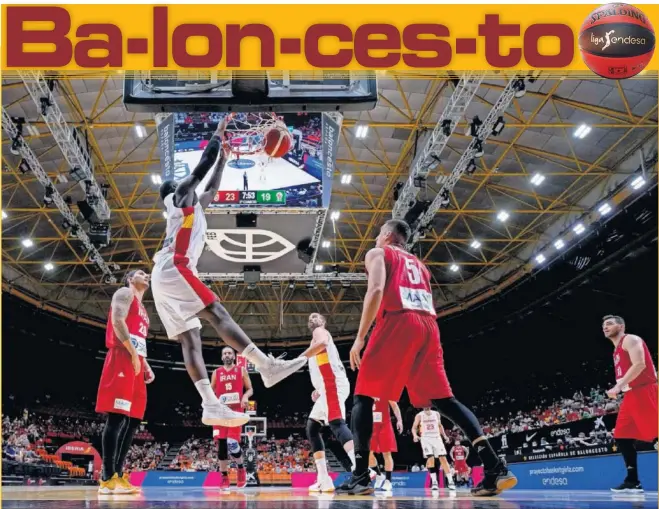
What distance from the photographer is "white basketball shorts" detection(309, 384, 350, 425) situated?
7.00 meters

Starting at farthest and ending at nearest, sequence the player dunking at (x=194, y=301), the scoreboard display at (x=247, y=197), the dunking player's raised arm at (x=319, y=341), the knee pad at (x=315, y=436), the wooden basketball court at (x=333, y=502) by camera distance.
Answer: the scoreboard display at (x=247, y=197) < the knee pad at (x=315, y=436) < the dunking player's raised arm at (x=319, y=341) < the player dunking at (x=194, y=301) < the wooden basketball court at (x=333, y=502)

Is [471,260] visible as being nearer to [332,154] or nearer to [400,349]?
[332,154]

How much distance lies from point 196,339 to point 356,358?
120 centimetres

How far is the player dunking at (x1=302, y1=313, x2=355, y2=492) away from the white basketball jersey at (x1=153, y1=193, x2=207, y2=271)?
2.24m

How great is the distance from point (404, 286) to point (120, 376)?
9.07ft

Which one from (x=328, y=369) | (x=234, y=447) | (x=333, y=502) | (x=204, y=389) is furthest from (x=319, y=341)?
(x=234, y=447)

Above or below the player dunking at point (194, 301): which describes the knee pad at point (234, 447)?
below

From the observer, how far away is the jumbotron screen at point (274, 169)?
29.3 feet

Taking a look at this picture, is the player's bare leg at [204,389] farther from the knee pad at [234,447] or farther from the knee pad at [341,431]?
the knee pad at [234,447]

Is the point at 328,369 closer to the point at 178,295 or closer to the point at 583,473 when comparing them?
the point at 178,295

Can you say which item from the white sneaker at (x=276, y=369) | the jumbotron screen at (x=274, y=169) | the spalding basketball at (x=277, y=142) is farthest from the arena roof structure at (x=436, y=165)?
the white sneaker at (x=276, y=369)

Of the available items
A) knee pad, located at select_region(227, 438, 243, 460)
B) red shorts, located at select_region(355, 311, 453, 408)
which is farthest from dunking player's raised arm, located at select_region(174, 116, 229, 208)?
knee pad, located at select_region(227, 438, 243, 460)

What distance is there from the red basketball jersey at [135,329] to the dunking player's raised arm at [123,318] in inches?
9.0

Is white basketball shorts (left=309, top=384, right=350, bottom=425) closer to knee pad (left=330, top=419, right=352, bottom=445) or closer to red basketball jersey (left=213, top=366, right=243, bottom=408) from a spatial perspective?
knee pad (left=330, top=419, right=352, bottom=445)
